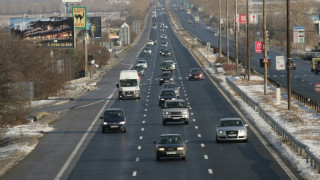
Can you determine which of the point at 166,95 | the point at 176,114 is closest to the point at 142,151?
the point at 176,114

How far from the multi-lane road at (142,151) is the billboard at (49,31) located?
25340 mm

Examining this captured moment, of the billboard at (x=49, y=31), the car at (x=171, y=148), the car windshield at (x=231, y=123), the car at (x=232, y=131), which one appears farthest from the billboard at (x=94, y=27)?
the car at (x=171, y=148)

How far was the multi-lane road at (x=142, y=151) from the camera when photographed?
3362cm

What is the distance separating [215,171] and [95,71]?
8428cm

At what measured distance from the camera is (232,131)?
42594mm

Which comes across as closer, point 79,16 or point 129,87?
point 129,87

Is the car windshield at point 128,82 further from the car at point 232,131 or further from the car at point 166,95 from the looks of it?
the car at point 232,131

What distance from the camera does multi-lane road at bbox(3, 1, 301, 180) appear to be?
33.6 m

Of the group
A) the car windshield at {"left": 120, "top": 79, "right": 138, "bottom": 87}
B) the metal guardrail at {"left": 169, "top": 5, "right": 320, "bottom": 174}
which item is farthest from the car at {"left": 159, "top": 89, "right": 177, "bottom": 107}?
A: the car windshield at {"left": 120, "top": 79, "right": 138, "bottom": 87}

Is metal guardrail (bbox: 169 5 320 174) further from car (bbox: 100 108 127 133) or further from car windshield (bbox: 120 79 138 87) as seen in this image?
car windshield (bbox: 120 79 138 87)

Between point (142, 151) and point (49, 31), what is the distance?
5785 centimetres

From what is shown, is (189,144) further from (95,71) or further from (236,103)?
(95,71)

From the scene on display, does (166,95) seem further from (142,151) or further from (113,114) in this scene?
(142,151)

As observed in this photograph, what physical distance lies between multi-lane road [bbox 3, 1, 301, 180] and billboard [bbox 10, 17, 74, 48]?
25340 millimetres
